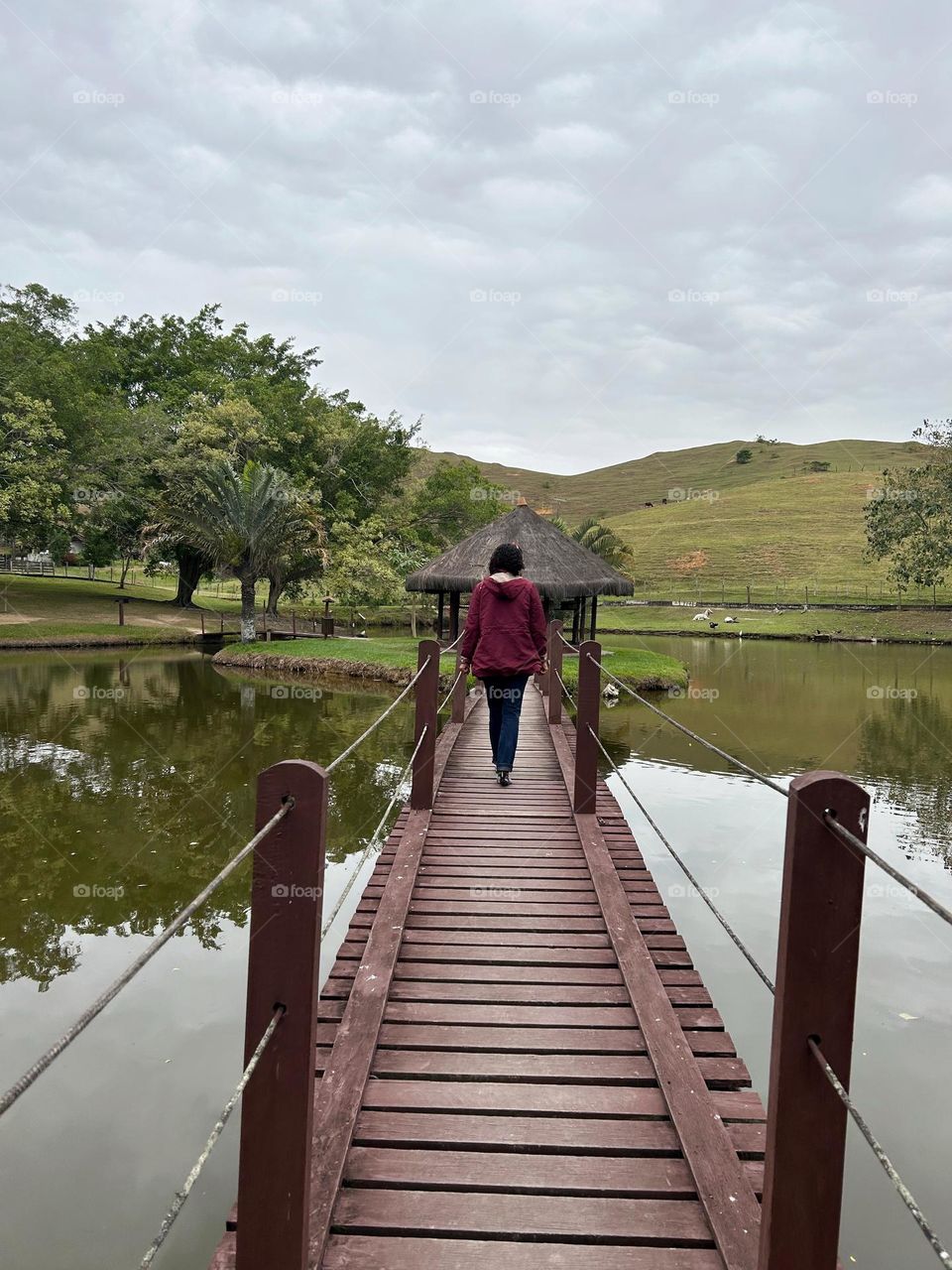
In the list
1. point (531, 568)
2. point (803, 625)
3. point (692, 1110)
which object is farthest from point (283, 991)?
point (803, 625)

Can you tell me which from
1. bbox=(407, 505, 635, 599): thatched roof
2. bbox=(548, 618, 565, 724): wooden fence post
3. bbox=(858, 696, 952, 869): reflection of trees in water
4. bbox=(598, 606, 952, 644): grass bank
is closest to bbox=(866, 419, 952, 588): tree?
bbox=(598, 606, 952, 644): grass bank

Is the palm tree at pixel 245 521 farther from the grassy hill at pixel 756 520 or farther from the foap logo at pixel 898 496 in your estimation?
the foap logo at pixel 898 496

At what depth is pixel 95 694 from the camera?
15.5 meters

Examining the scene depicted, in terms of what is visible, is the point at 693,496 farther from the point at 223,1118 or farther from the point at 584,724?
the point at 223,1118

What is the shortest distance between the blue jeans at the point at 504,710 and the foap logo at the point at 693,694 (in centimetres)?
1191

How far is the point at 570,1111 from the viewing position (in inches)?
100

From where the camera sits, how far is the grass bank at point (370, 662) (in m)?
19.0

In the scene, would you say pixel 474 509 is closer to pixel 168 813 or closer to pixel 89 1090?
pixel 168 813

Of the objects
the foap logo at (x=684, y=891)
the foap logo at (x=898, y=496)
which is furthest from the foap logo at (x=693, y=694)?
the foap logo at (x=898, y=496)

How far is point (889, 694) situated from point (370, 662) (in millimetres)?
12498

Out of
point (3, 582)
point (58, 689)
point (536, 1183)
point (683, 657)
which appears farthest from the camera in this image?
point (3, 582)

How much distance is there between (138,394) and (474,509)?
16.8m

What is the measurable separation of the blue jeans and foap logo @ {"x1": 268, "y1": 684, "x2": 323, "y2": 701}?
10456 millimetres

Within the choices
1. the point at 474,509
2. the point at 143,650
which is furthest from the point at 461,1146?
the point at 474,509
